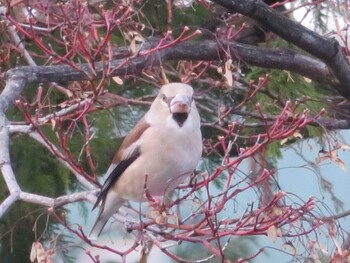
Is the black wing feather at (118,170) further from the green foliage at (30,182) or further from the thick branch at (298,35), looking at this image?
the green foliage at (30,182)

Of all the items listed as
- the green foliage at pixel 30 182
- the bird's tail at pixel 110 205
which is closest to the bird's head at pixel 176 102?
the bird's tail at pixel 110 205

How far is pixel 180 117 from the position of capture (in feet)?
7.71

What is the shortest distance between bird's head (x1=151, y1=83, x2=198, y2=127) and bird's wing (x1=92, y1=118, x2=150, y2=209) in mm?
92

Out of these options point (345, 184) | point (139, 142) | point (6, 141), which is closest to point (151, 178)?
point (139, 142)

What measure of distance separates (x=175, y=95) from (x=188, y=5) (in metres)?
1.10

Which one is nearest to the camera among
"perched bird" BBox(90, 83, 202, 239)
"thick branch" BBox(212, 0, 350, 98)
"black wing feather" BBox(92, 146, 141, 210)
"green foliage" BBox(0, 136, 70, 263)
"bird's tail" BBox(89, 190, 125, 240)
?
"thick branch" BBox(212, 0, 350, 98)

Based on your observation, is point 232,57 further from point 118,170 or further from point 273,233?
→ point 273,233

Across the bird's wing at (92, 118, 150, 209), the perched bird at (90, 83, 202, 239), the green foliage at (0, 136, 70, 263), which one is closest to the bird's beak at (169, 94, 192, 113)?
the perched bird at (90, 83, 202, 239)

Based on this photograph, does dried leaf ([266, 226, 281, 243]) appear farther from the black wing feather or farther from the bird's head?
the black wing feather

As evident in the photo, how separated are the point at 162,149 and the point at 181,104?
18cm

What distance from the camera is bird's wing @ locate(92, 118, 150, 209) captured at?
2477 mm

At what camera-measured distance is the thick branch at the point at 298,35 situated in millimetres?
2197

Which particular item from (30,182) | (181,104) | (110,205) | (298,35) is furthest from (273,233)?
(30,182)

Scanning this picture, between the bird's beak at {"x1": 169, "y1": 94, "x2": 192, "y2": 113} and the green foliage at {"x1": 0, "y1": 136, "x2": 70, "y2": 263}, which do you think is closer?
the bird's beak at {"x1": 169, "y1": 94, "x2": 192, "y2": 113}
